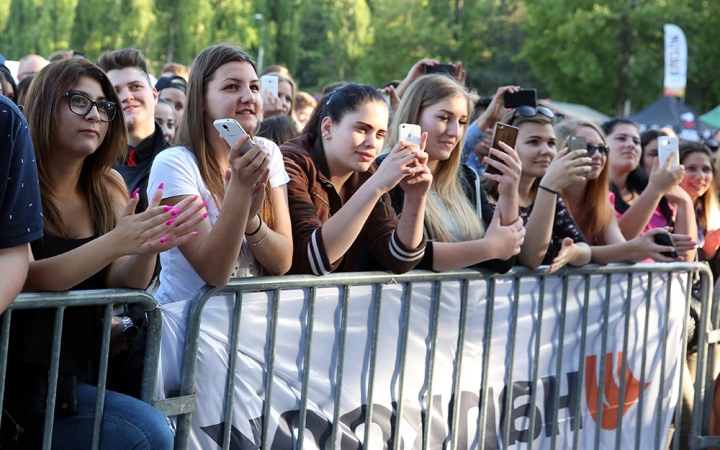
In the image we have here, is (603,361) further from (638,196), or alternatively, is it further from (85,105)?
(85,105)

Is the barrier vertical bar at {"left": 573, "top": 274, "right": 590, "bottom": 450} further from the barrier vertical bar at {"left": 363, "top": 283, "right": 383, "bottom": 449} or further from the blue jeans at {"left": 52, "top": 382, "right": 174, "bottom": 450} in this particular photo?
the blue jeans at {"left": 52, "top": 382, "right": 174, "bottom": 450}

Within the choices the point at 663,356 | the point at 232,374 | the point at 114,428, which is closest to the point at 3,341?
the point at 114,428

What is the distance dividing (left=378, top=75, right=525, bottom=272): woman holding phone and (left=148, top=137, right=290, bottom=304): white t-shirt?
2.74 ft

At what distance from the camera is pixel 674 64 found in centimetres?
2562

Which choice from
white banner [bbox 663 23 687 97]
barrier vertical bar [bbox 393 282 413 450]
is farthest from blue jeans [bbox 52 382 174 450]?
white banner [bbox 663 23 687 97]

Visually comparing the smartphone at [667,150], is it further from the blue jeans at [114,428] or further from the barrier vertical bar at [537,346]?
the blue jeans at [114,428]

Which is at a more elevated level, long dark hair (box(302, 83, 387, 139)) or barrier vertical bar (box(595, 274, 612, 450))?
long dark hair (box(302, 83, 387, 139))

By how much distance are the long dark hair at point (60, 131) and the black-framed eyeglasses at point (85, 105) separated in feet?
0.12

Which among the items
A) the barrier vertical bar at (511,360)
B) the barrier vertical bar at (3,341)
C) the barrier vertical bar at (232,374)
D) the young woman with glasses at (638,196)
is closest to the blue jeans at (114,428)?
the barrier vertical bar at (3,341)

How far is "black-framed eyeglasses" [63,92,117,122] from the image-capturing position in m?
2.97

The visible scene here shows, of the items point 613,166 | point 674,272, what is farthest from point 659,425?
point 613,166

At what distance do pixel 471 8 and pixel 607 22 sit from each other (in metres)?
18.2

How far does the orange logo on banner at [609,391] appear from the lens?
14.9 ft

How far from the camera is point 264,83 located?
5871mm
